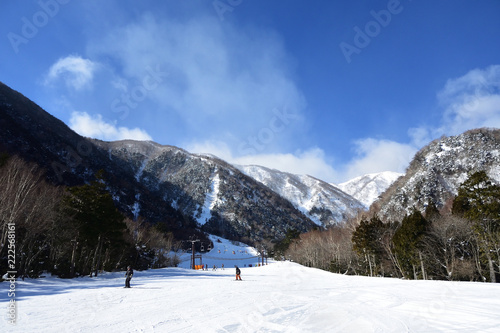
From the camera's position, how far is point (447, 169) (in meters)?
89.3

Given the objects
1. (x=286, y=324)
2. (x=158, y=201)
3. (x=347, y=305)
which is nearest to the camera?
(x=286, y=324)

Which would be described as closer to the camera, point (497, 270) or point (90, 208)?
point (497, 270)

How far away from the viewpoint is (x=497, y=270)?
1006 inches

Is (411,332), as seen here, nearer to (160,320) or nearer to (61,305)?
(160,320)

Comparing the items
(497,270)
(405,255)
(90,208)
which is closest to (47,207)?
(90,208)

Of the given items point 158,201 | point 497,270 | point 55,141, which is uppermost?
point 55,141

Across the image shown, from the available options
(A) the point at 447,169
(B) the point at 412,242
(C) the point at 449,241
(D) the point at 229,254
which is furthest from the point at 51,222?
(D) the point at 229,254

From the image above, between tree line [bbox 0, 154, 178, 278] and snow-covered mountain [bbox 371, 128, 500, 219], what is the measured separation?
72.0 metres

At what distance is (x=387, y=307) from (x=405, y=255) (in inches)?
981

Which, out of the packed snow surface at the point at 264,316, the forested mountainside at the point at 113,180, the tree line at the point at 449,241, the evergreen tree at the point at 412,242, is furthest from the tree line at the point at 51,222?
the forested mountainside at the point at 113,180

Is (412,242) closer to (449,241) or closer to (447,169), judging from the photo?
(449,241)

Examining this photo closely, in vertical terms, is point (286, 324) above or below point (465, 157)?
below

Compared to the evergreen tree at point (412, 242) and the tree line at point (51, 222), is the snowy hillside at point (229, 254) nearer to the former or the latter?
the tree line at point (51, 222)

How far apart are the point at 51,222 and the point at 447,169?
10666 cm
